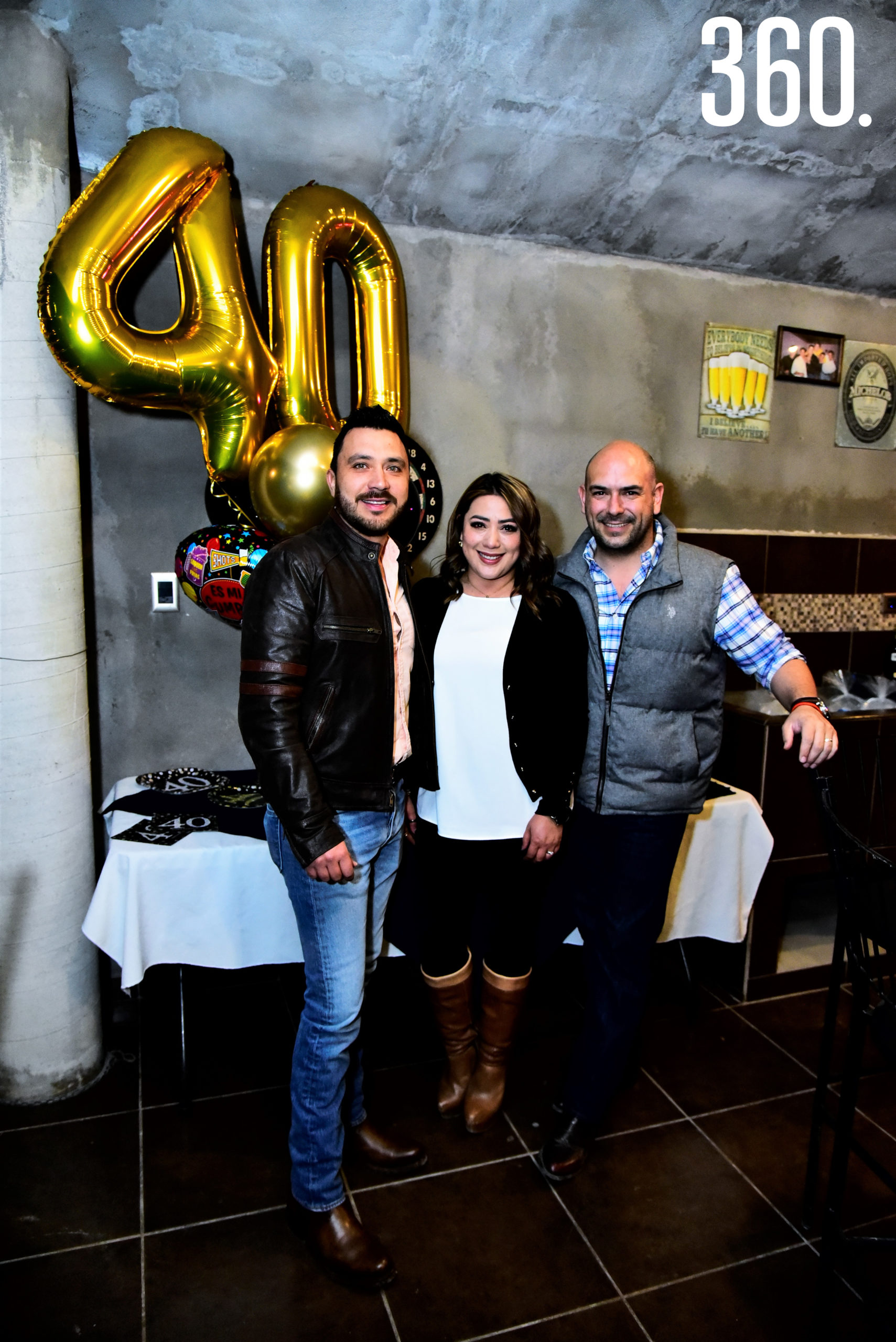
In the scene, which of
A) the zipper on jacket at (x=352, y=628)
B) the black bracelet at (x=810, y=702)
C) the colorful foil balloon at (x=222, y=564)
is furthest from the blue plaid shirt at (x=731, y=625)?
the colorful foil balloon at (x=222, y=564)

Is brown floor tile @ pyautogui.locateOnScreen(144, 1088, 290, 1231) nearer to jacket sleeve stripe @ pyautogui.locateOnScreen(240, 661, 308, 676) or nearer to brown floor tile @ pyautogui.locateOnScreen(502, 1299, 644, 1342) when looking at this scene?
brown floor tile @ pyautogui.locateOnScreen(502, 1299, 644, 1342)

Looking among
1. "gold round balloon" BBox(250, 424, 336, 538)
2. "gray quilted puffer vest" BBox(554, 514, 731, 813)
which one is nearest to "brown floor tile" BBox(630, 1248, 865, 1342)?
"gray quilted puffer vest" BBox(554, 514, 731, 813)

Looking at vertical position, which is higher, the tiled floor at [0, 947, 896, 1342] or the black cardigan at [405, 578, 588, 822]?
the black cardigan at [405, 578, 588, 822]

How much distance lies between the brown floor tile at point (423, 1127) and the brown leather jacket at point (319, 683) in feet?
2.91

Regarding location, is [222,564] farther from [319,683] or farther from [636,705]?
[636,705]

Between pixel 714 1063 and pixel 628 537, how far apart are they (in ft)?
4.80

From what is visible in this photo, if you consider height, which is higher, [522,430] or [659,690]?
[522,430]

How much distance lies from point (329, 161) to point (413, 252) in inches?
14.3

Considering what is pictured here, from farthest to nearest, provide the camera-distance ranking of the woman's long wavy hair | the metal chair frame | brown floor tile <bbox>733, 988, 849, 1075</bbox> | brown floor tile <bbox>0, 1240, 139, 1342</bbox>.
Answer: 1. brown floor tile <bbox>733, 988, 849, 1075</bbox>
2. the woman's long wavy hair
3. brown floor tile <bbox>0, 1240, 139, 1342</bbox>
4. the metal chair frame

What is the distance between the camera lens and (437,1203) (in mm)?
1771

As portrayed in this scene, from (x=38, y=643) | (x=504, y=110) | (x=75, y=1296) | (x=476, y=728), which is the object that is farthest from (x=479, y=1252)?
(x=504, y=110)

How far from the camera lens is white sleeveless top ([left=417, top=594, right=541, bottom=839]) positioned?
1783mm

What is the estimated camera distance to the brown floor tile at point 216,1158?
69.4 inches

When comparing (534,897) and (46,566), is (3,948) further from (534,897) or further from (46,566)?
(534,897)
